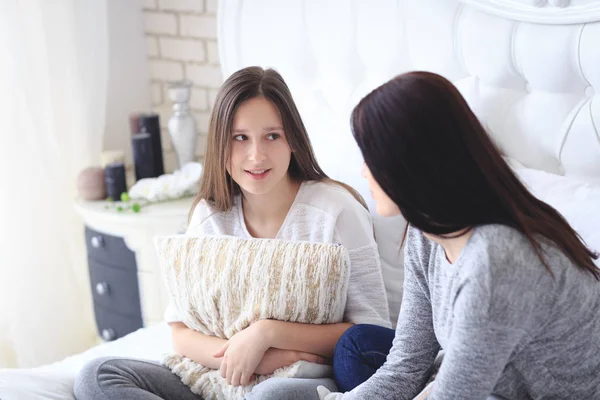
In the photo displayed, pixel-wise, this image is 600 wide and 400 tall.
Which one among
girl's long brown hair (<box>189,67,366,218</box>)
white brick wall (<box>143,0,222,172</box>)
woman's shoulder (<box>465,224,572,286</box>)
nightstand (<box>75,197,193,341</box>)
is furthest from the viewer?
white brick wall (<box>143,0,222,172</box>)

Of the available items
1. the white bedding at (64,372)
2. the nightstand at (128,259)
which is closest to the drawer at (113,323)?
the nightstand at (128,259)

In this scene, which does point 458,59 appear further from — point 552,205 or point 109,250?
point 109,250

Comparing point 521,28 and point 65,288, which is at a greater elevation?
point 521,28

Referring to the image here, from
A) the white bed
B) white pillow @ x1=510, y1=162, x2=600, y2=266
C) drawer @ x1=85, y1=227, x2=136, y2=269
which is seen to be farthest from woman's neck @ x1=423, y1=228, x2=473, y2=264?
drawer @ x1=85, y1=227, x2=136, y2=269

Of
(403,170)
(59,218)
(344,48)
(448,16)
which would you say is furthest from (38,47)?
(403,170)

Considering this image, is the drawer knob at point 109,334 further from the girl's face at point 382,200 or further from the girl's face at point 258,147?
the girl's face at point 382,200

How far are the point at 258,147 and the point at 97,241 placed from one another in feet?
3.27

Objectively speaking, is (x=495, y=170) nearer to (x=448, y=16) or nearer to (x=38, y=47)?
(x=448, y=16)

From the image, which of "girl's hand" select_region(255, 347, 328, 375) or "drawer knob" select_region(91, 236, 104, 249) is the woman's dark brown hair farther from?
"drawer knob" select_region(91, 236, 104, 249)

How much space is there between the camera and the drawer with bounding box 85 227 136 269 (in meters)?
2.28

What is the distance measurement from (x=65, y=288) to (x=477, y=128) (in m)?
1.91

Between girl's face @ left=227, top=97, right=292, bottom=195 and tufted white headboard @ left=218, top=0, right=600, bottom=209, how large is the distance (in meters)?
0.29

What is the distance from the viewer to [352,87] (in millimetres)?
1912

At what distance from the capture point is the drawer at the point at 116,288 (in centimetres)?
230
